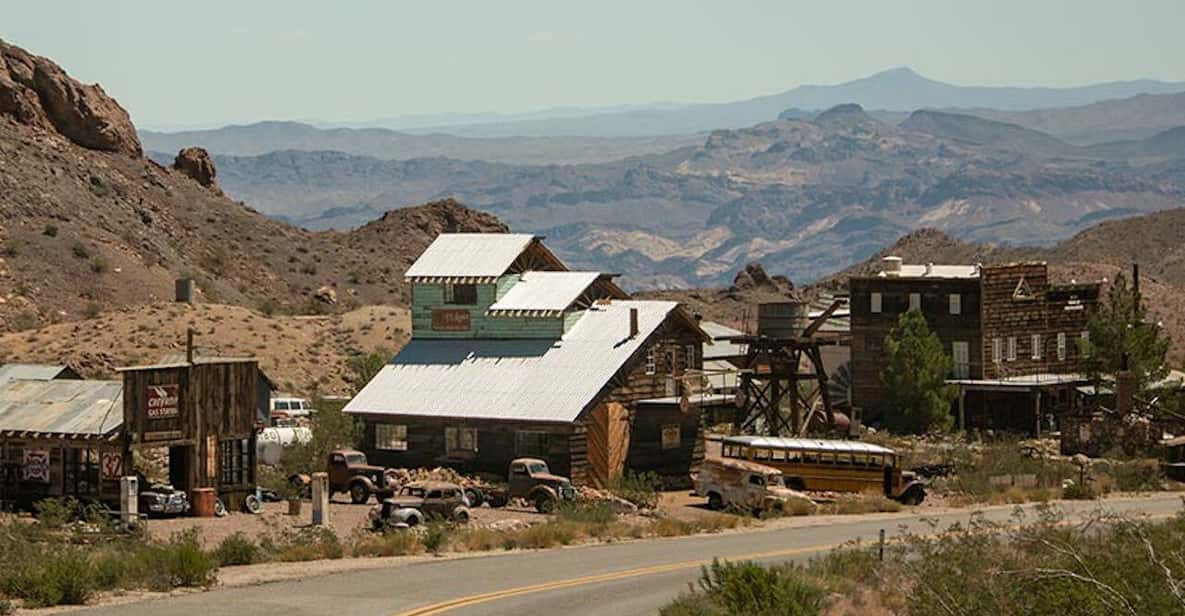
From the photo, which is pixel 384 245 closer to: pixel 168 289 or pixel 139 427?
pixel 168 289

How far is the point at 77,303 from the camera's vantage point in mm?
96750

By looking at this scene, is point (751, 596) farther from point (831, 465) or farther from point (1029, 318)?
point (1029, 318)

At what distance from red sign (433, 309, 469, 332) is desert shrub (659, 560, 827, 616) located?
3170cm

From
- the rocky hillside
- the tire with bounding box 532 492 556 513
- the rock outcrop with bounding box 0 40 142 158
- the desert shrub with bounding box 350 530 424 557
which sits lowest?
the tire with bounding box 532 492 556 513

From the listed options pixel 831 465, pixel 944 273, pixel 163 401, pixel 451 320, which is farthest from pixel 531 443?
pixel 944 273

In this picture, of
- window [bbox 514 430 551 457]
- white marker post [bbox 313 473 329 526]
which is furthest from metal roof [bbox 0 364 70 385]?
white marker post [bbox 313 473 329 526]

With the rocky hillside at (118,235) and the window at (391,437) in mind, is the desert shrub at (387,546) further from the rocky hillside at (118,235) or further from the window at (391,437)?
the rocky hillside at (118,235)

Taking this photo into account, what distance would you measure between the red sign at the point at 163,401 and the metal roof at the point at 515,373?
11042 mm

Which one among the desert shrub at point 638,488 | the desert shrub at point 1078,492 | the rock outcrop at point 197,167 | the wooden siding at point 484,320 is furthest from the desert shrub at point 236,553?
the rock outcrop at point 197,167

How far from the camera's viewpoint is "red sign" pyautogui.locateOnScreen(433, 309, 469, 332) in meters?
62.6

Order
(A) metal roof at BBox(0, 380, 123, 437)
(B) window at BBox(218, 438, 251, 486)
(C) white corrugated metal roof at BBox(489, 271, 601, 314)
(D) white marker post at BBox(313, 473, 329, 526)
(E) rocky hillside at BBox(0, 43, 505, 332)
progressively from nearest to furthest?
(D) white marker post at BBox(313, 473, 329, 526)
(A) metal roof at BBox(0, 380, 123, 437)
(B) window at BBox(218, 438, 251, 486)
(C) white corrugated metal roof at BBox(489, 271, 601, 314)
(E) rocky hillside at BBox(0, 43, 505, 332)

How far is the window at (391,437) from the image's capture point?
5850 cm

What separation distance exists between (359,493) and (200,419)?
20.4ft

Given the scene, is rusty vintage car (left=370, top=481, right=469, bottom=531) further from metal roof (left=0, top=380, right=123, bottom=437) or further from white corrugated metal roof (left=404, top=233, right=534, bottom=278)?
white corrugated metal roof (left=404, top=233, right=534, bottom=278)
